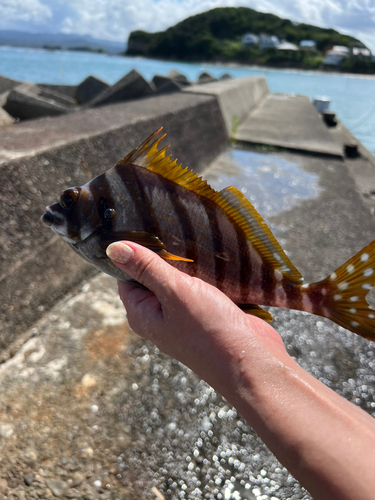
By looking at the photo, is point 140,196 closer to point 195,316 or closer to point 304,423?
point 195,316

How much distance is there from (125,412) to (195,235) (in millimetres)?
1146

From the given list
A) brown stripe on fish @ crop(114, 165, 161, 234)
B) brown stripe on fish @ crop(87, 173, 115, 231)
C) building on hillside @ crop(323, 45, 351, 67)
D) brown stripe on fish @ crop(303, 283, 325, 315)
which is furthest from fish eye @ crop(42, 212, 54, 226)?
building on hillside @ crop(323, 45, 351, 67)

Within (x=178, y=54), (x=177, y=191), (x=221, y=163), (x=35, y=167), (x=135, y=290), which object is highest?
(x=177, y=191)

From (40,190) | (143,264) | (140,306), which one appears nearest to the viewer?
(143,264)

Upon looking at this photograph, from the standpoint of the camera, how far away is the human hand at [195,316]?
1532mm

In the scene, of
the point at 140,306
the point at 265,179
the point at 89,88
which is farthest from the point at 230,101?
the point at 140,306

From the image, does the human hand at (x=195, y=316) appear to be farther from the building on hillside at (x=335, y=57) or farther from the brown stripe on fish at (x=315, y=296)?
the building on hillside at (x=335, y=57)

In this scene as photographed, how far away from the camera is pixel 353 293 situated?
160 centimetres

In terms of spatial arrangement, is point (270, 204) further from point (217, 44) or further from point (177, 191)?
point (217, 44)

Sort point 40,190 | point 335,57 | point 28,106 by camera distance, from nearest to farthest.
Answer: point 40,190, point 28,106, point 335,57

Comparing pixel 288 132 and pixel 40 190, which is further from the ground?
pixel 40 190

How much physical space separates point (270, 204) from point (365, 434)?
391 centimetres

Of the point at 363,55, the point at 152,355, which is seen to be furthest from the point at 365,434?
the point at 363,55

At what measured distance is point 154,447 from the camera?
189 centimetres
